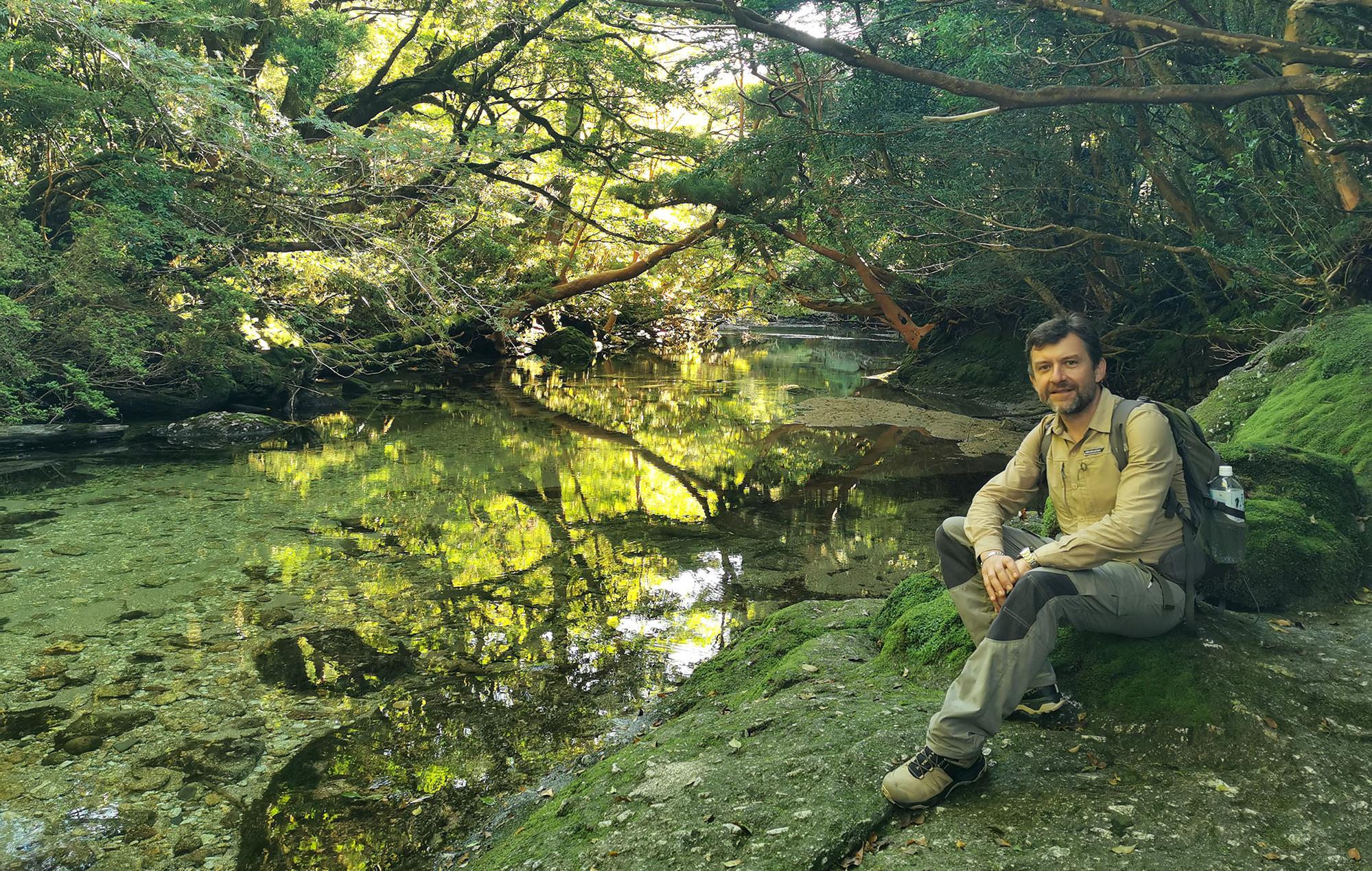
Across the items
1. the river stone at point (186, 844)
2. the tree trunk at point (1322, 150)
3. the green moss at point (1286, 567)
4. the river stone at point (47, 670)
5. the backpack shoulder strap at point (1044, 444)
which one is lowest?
the river stone at point (186, 844)

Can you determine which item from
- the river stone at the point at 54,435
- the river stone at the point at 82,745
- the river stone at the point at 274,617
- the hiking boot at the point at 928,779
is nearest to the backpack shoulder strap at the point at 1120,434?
the hiking boot at the point at 928,779

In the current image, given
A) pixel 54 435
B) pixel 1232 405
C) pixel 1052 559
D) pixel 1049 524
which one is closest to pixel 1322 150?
pixel 1232 405


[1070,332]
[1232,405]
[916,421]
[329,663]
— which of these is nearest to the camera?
[1070,332]

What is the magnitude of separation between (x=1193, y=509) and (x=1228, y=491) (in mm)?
138

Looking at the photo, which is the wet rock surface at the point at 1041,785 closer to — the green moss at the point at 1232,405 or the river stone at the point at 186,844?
the river stone at the point at 186,844

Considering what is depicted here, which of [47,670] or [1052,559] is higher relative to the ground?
[1052,559]

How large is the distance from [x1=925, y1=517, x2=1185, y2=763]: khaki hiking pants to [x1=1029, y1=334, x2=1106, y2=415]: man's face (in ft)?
2.06

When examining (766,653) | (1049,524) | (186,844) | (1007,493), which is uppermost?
(1007,493)

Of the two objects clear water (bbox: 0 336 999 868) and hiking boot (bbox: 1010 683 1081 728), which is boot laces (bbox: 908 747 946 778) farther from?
clear water (bbox: 0 336 999 868)

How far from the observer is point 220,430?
1479 cm

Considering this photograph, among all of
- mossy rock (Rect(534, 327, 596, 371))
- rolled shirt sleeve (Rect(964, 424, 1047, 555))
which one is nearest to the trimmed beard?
rolled shirt sleeve (Rect(964, 424, 1047, 555))

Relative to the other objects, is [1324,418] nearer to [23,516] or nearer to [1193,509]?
[1193,509]

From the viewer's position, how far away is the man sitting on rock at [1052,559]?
295cm

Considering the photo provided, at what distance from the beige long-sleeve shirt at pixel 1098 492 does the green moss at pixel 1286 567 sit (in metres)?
1.08
